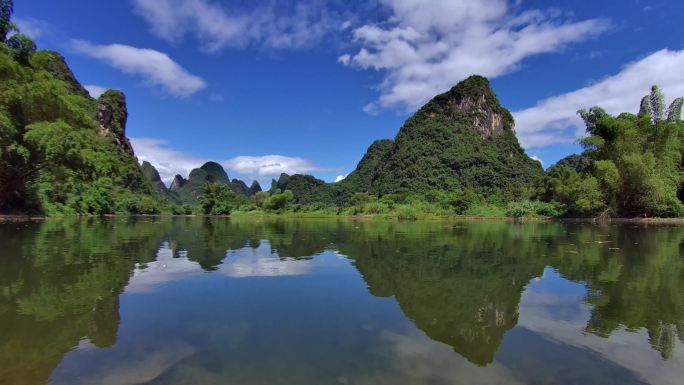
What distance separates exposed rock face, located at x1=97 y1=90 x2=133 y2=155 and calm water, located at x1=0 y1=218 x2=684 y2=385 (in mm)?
108733

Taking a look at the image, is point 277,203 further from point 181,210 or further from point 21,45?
point 21,45

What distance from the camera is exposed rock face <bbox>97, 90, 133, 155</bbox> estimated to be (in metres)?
102

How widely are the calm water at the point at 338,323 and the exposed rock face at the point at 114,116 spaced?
357 ft

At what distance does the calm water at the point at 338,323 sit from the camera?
136 inches

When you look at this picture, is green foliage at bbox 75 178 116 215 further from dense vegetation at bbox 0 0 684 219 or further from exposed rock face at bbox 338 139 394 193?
exposed rock face at bbox 338 139 394 193

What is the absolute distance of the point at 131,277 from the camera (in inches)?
300

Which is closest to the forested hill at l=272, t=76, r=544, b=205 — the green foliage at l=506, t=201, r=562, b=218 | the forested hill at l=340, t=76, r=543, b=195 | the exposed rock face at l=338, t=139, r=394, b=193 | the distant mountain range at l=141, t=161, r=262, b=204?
the forested hill at l=340, t=76, r=543, b=195

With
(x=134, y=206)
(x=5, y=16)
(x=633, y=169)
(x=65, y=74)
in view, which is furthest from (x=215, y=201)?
(x=633, y=169)

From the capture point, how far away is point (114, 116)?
107 metres

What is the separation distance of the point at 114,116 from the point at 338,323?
121 metres

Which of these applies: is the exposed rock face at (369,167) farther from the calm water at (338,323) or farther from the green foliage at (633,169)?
the calm water at (338,323)

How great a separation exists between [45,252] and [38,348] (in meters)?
8.23

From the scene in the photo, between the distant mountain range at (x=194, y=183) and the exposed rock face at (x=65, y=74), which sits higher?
the exposed rock face at (x=65, y=74)

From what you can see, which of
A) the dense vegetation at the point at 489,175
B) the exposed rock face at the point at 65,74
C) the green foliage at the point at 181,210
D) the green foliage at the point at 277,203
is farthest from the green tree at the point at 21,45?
the exposed rock face at the point at 65,74
